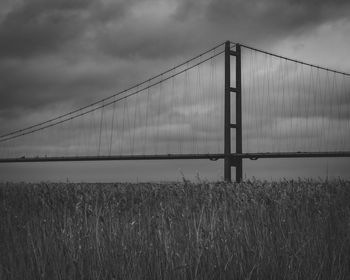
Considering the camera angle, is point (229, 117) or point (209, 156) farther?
point (229, 117)

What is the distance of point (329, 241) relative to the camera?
12.5 feet

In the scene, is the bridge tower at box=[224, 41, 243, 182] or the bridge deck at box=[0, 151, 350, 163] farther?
the bridge tower at box=[224, 41, 243, 182]

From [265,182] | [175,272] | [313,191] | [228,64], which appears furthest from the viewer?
[228,64]

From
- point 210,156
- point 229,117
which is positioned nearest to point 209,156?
point 210,156

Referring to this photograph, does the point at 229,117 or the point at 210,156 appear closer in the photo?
the point at 210,156

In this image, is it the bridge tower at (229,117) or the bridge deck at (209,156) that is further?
the bridge tower at (229,117)

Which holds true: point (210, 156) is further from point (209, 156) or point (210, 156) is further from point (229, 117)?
point (229, 117)

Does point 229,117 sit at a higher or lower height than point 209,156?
higher

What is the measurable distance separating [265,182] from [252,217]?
4.50m

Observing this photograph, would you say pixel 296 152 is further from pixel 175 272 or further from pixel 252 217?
pixel 175 272

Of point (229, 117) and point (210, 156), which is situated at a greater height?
point (229, 117)

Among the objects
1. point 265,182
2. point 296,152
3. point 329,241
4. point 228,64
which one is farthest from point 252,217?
point 228,64

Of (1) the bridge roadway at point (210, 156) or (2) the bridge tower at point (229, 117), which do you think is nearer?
(1) the bridge roadway at point (210, 156)

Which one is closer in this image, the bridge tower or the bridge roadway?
the bridge roadway
